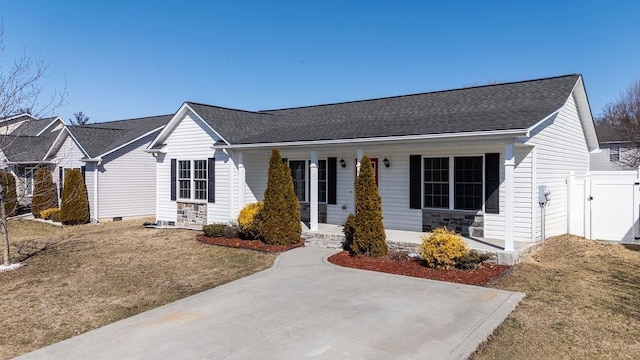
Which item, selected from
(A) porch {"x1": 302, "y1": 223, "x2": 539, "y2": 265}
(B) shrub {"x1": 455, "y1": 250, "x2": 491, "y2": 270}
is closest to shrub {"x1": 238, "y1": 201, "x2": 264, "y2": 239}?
(A) porch {"x1": 302, "y1": 223, "x2": 539, "y2": 265}

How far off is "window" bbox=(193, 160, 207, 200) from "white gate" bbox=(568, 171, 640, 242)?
1185 cm

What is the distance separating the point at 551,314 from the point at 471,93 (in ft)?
28.7

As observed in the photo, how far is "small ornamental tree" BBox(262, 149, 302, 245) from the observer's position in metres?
10.8

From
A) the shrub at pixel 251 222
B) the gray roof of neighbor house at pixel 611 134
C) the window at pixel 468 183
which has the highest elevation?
the gray roof of neighbor house at pixel 611 134

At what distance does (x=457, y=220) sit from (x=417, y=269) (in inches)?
129

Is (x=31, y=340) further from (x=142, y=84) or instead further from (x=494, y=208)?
(x=142, y=84)

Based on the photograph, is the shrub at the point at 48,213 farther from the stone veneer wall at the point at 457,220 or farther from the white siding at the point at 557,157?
the white siding at the point at 557,157

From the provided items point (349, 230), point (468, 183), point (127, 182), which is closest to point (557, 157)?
point (468, 183)

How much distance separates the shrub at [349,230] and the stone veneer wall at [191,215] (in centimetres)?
637

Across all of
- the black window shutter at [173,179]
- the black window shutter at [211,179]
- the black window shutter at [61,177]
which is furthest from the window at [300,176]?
the black window shutter at [61,177]

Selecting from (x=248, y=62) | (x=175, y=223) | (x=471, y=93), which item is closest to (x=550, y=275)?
(x=471, y=93)

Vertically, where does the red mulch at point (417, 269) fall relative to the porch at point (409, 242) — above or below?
below

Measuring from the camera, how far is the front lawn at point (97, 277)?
5.68 m

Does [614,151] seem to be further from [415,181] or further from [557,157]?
[415,181]
